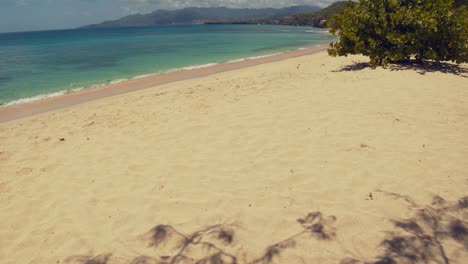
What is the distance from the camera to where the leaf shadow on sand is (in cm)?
309

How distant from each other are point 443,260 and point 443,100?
6.23 meters

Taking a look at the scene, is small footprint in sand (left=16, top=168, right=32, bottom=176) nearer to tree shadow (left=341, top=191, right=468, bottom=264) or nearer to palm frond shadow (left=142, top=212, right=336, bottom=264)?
palm frond shadow (left=142, top=212, right=336, bottom=264)

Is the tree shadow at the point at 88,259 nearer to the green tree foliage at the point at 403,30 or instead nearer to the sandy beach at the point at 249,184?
the sandy beach at the point at 249,184

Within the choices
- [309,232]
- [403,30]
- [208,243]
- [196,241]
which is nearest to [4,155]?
[196,241]

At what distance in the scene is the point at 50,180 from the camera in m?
5.02

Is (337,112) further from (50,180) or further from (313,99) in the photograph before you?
(50,180)

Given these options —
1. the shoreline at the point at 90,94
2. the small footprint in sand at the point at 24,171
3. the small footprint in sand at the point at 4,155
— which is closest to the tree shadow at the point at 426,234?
the small footprint in sand at the point at 24,171

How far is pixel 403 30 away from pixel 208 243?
1211cm

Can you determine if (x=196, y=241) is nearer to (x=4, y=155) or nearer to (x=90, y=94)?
(x=4, y=155)

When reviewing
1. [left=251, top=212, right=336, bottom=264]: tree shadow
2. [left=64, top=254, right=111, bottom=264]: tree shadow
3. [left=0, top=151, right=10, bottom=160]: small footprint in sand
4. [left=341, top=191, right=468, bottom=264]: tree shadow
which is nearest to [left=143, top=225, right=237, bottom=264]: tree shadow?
[left=251, top=212, right=336, bottom=264]: tree shadow

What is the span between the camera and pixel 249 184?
443cm

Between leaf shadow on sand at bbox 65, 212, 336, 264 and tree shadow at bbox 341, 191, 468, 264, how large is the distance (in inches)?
22.2

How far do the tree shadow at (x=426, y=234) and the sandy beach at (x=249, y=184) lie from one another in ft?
0.05

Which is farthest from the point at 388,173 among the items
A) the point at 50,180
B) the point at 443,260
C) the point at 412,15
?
the point at 412,15
